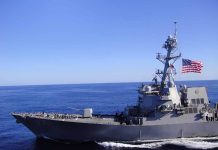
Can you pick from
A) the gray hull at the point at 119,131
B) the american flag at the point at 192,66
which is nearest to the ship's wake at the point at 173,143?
the gray hull at the point at 119,131

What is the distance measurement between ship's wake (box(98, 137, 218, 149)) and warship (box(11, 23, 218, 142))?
0.38 meters

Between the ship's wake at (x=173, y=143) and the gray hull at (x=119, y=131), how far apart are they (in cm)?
38

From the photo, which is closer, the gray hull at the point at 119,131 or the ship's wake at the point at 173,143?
the ship's wake at the point at 173,143

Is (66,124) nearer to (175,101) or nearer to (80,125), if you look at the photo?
(80,125)

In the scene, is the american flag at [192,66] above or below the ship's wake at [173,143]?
above

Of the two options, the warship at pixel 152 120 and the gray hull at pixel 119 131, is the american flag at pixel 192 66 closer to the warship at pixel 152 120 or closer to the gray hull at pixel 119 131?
the warship at pixel 152 120

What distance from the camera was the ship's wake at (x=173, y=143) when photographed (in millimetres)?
28484

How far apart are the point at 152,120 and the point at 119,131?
322 cm

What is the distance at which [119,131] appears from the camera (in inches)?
1137

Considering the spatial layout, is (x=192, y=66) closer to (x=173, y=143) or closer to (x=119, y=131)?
(x=173, y=143)

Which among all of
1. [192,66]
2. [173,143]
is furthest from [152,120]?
[192,66]

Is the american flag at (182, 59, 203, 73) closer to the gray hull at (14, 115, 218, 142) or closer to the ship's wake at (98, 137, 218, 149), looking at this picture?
the gray hull at (14, 115, 218, 142)

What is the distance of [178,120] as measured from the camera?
29.5 meters

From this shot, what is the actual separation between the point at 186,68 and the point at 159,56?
313cm
